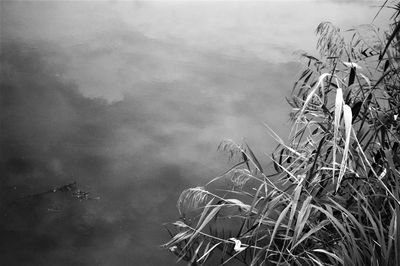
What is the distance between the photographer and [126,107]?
9.09ft

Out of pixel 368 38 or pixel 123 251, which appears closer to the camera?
pixel 123 251

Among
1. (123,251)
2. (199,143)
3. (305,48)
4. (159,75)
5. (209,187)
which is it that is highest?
(305,48)

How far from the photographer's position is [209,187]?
2564 mm

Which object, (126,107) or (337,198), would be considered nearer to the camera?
(337,198)

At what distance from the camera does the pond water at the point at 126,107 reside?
237cm

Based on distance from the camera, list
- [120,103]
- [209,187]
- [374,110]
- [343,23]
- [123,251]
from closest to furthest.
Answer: [374,110], [123,251], [209,187], [120,103], [343,23]

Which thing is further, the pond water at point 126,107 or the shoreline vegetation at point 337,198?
the pond water at point 126,107

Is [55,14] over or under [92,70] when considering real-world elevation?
over

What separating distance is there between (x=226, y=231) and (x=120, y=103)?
1.04m

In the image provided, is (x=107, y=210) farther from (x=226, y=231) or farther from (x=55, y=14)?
(x=55, y=14)

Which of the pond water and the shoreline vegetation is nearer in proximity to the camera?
the shoreline vegetation

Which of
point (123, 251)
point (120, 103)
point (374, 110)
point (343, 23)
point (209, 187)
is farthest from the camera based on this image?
point (343, 23)

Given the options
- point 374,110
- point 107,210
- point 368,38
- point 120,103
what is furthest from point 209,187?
point 368,38

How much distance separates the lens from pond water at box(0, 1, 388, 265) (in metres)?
2.37
